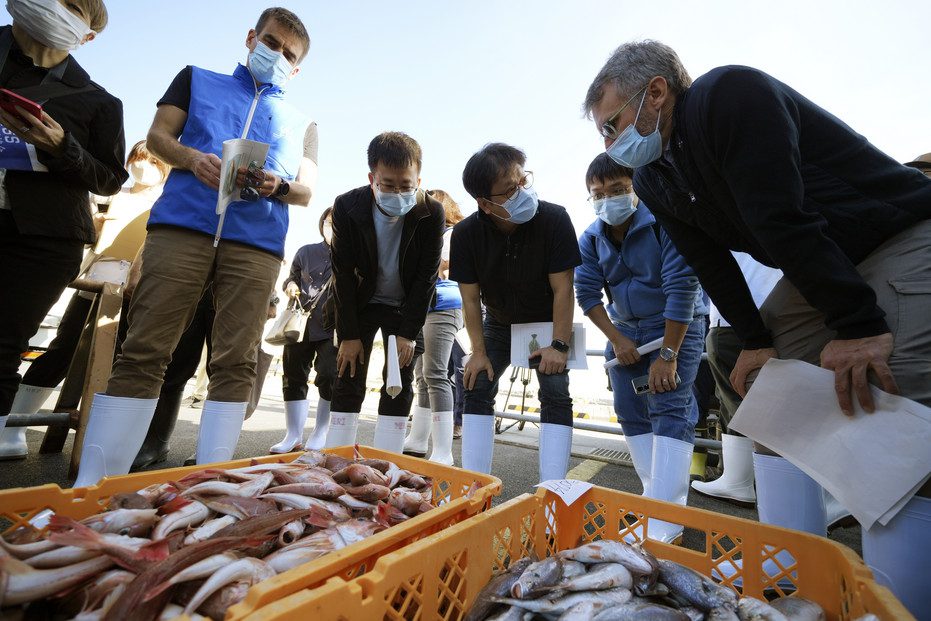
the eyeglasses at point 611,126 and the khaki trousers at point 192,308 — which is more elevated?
the eyeglasses at point 611,126

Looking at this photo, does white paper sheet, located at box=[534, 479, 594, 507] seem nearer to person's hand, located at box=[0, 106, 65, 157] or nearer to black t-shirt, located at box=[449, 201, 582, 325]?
black t-shirt, located at box=[449, 201, 582, 325]

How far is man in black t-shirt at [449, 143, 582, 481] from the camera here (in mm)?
2352

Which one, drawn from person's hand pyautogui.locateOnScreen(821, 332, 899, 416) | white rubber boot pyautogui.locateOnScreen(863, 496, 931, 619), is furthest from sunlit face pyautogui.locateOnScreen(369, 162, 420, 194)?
white rubber boot pyautogui.locateOnScreen(863, 496, 931, 619)

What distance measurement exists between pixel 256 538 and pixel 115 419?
4.22ft

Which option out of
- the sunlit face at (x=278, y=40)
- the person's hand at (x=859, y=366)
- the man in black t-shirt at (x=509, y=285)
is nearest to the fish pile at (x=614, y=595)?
the person's hand at (x=859, y=366)

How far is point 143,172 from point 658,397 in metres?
4.12

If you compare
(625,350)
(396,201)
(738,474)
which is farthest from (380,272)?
(738,474)

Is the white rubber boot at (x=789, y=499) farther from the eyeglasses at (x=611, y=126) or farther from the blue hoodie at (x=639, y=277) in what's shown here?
the eyeglasses at (x=611, y=126)

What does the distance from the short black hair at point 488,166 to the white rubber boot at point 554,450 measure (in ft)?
4.28

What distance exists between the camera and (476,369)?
2.48 m

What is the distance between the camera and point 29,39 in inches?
87.8

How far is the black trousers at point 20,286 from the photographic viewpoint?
195cm

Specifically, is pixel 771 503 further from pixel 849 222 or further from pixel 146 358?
pixel 146 358

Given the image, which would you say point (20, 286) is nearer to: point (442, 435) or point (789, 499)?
point (442, 435)
